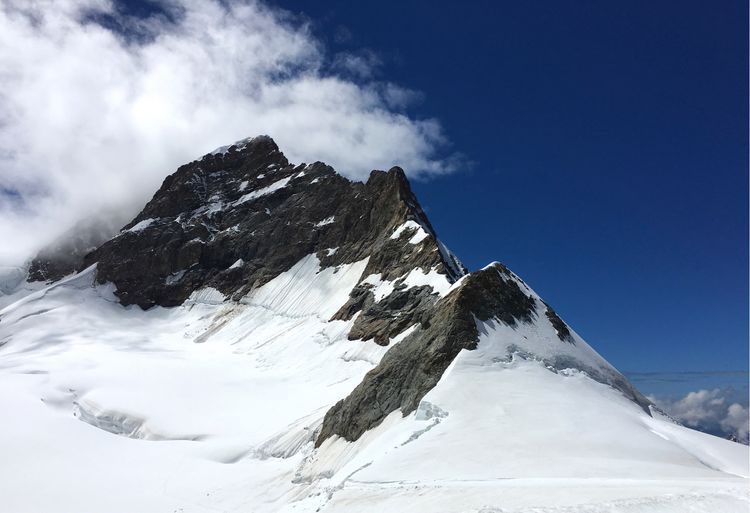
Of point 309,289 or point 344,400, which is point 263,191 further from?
point 344,400

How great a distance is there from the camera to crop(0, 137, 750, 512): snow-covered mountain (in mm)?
17406

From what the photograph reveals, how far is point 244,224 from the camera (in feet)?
394

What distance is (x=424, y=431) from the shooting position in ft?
69.2

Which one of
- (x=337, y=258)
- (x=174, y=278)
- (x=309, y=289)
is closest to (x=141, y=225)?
(x=174, y=278)

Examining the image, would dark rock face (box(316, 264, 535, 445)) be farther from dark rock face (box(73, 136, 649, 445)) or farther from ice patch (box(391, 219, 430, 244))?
ice patch (box(391, 219, 430, 244))

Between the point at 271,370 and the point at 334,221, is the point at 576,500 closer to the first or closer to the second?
the point at 271,370

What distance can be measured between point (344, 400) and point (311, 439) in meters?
4.34

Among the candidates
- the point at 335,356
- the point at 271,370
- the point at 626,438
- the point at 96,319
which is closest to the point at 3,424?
the point at 271,370

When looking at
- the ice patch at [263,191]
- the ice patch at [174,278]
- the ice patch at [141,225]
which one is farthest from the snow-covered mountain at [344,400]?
the ice patch at [141,225]

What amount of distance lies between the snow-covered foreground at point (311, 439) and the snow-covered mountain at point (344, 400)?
132mm

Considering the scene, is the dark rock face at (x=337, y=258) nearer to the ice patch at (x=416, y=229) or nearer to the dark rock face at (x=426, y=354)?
the dark rock face at (x=426, y=354)

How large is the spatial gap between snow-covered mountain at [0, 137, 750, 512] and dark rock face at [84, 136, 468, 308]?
0.89 meters

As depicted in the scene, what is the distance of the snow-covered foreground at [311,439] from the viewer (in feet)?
52.3

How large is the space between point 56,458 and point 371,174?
7209cm
